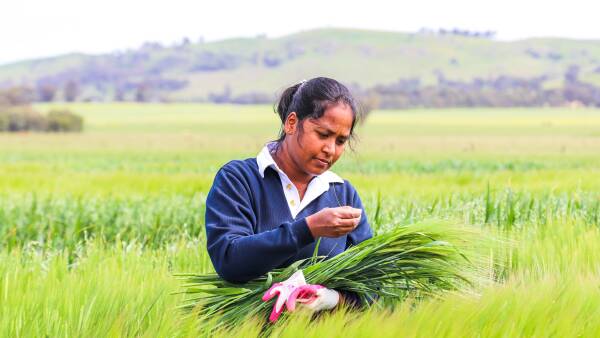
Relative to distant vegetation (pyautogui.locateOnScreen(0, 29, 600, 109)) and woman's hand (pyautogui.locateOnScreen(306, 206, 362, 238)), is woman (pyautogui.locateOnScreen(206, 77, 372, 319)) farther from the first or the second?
distant vegetation (pyautogui.locateOnScreen(0, 29, 600, 109))

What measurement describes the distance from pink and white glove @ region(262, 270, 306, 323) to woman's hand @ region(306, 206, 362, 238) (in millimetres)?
207

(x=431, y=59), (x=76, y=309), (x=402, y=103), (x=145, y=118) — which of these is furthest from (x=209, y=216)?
(x=431, y=59)

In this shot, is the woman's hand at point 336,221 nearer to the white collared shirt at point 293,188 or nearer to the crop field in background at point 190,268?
the crop field in background at point 190,268

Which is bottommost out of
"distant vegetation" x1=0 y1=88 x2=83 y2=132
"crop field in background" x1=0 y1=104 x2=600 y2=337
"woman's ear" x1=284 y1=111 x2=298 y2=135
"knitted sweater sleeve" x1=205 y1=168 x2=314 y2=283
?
"distant vegetation" x1=0 y1=88 x2=83 y2=132

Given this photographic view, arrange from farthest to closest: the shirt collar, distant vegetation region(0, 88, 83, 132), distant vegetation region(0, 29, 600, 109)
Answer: distant vegetation region(0, 29, 600, 109), distant vegetation region(0, 88, 83, 132), the shirt collar

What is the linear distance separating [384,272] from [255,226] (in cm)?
56

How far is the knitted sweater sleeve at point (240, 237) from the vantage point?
3236mm

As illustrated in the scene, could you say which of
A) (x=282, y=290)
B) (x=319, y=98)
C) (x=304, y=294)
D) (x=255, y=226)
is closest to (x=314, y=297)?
(x=304, y=294)

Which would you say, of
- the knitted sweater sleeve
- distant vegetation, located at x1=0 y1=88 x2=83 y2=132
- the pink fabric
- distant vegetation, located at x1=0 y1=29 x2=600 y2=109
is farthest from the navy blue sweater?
distant vegetation, located at x1=0 y1=29 x2=600 y2=109

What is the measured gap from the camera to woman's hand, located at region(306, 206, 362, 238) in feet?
10.0

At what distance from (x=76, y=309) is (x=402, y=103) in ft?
341

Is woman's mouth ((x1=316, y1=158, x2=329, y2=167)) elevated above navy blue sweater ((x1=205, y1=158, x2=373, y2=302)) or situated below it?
above

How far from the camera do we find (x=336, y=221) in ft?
10.0

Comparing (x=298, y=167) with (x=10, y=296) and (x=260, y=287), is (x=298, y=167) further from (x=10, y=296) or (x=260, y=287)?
(x=10, y=296)
